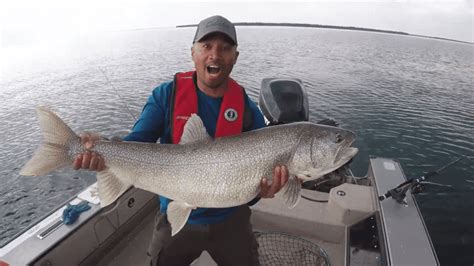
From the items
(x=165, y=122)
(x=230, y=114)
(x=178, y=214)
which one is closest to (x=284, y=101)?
(x=230, y=114)

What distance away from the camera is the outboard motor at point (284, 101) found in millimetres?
7637

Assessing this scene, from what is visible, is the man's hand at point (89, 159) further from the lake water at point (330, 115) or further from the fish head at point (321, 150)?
the lake water at point (330, 115)

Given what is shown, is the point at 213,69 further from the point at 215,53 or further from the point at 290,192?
the point at 290,192

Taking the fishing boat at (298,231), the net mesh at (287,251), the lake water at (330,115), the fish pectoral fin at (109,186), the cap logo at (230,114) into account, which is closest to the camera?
the fish pectoral fin at (109,186)

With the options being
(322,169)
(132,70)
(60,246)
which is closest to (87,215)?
(60,246)

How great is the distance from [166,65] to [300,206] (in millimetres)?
37080

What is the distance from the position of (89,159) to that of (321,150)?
2582 mm

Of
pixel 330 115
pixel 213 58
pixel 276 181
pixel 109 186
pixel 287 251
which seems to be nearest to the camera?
pixel 276 181

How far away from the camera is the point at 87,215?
4816 millimetres

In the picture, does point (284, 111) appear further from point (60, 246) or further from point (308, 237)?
point (60, 246)

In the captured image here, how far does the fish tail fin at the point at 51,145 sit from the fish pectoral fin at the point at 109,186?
1.36 feet

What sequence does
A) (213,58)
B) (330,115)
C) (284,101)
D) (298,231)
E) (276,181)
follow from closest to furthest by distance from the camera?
(276,181)
(213,58)
(298,231)
(284,101)
(330,115)

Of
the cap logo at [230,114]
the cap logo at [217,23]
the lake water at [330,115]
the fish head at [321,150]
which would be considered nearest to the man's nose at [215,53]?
the cap logo at [217,23]

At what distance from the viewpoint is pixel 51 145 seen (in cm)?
338
